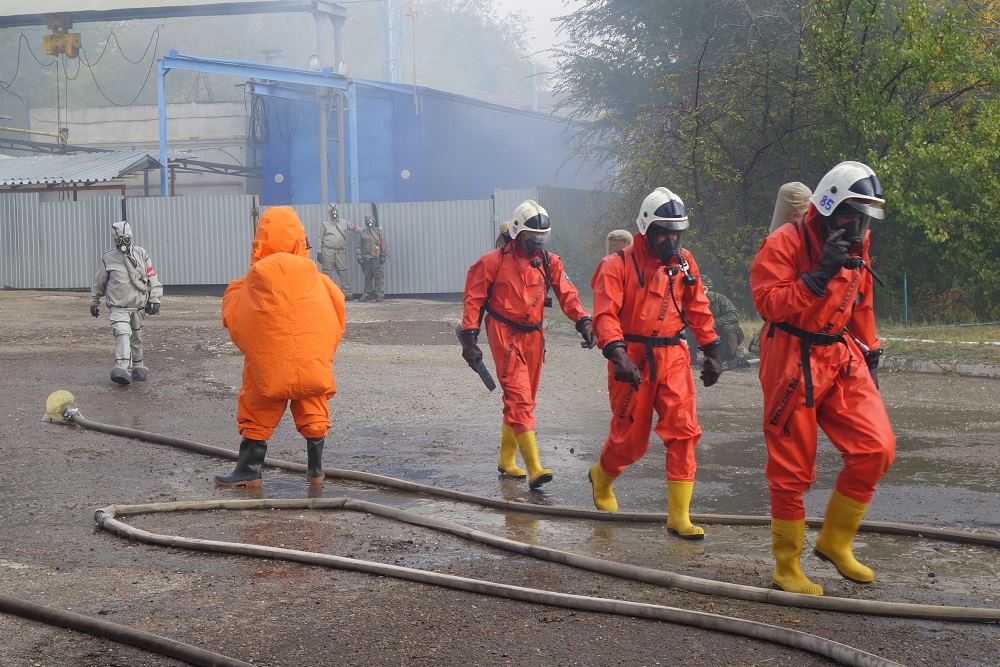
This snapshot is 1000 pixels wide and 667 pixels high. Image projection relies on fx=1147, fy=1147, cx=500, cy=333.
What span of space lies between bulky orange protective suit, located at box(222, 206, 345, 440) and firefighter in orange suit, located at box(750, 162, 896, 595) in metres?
3.41

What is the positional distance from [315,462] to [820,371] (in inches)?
159

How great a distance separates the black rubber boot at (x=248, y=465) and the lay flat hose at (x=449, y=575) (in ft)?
2.93

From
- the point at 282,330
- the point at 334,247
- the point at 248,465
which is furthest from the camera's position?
the point at 334,247

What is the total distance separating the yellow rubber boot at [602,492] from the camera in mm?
6992

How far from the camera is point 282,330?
753 cm

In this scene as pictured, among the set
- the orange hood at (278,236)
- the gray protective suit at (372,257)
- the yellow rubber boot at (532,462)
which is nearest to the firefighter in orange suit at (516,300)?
the yellow rubber boot at (532,462)

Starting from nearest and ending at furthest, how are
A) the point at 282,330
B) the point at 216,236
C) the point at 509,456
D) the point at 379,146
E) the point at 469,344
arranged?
the point at 282,330
the point at 469,344
the point at 509,456
the point at 216,236
the point at 379,146

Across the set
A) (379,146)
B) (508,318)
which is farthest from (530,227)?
(379,146)

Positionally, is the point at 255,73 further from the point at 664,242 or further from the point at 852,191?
the point at 852,191

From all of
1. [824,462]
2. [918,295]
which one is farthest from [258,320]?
[918,295]

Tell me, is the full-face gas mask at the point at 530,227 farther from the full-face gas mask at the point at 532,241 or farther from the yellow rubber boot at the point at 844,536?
the yellow rubber boot at the point at 844,536

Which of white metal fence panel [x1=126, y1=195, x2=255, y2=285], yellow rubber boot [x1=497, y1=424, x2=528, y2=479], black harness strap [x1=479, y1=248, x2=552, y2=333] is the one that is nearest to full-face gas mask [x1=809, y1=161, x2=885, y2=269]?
black harness strap [x1=479, y1=248, x2=552, y2=333]

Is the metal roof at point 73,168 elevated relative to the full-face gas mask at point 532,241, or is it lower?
elevated

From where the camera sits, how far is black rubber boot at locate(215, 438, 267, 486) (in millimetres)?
7801
